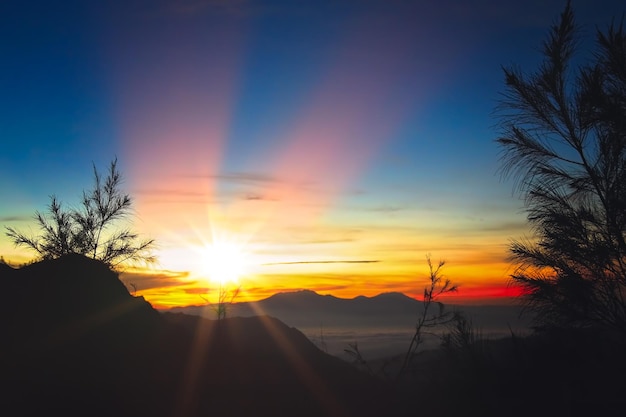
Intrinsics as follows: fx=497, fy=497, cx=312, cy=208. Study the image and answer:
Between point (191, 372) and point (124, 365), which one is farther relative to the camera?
point (191, 372)

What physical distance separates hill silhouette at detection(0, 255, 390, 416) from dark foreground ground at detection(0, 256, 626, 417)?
2cm

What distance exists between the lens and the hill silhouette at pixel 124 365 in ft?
24.7

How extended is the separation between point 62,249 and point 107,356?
24.3 ft

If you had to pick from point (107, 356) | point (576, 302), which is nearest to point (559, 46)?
point (576, 302)

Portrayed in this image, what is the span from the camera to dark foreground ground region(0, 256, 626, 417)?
764 centimetres

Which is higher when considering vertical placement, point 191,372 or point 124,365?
point 124,365

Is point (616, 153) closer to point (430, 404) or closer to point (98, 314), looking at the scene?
point (430, 404)

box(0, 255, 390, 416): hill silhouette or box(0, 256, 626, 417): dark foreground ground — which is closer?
box(0, 255, 390, 416): hill silhouette

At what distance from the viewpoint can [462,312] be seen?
11906 millimetres

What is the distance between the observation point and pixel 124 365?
8406mm

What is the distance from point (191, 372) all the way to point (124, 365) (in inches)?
44.9

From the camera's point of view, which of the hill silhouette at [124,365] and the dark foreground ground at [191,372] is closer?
the hill silhouette at [124,365]

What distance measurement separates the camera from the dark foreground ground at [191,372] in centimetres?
764

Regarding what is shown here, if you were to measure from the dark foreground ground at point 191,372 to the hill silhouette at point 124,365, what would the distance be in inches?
0.8
